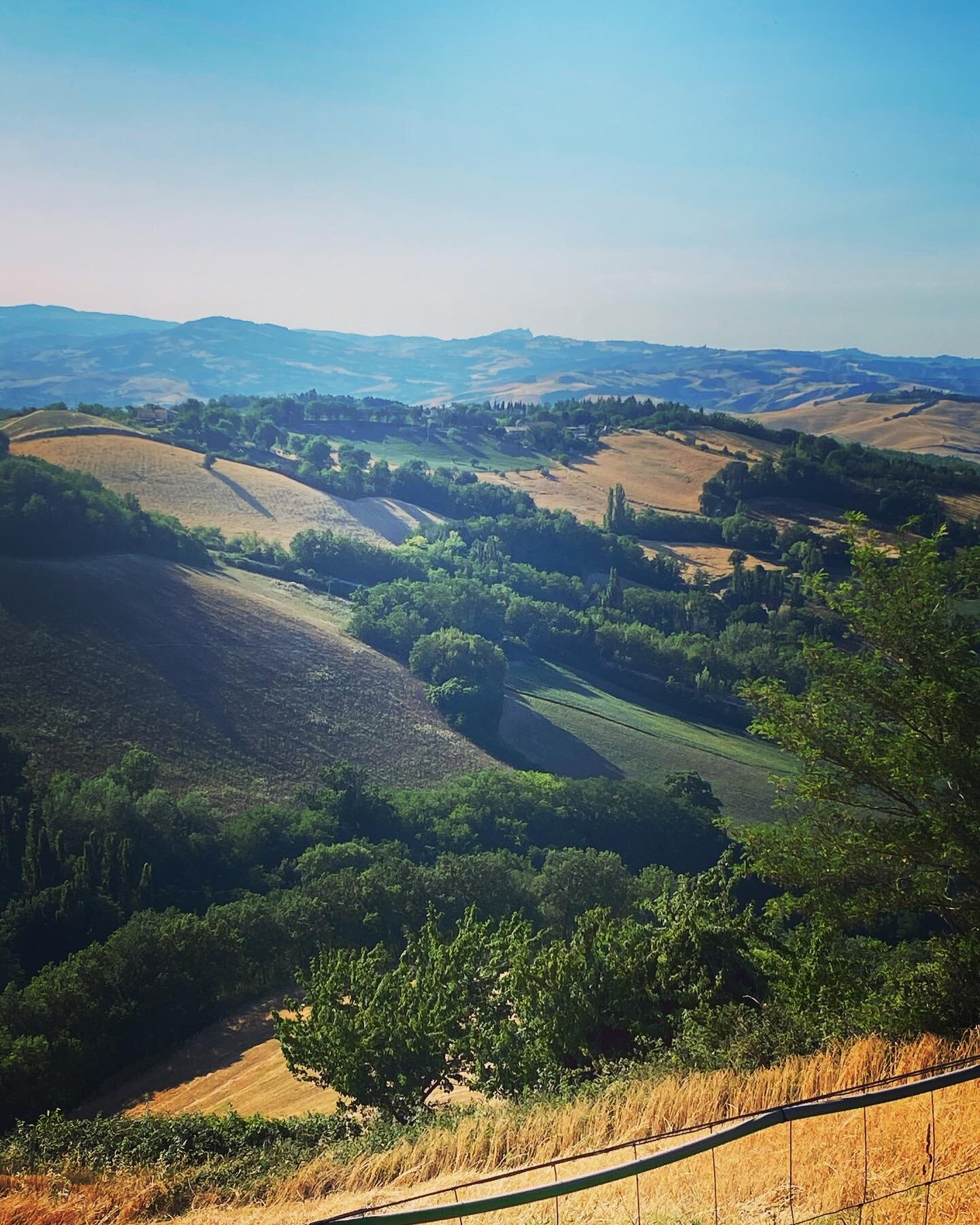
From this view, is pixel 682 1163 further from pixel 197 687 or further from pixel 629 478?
pixel 629 478

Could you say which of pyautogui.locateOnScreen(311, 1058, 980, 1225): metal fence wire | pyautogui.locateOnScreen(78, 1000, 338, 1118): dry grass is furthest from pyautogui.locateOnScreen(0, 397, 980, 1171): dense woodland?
pyautogui.locateOnScreen(311, 1058, 980, 1225): metal fence wire

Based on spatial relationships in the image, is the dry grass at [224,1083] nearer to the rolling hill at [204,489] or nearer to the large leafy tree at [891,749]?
the large leafy tree at [891,749]

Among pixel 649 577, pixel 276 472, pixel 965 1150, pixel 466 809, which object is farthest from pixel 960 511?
pixel 965 1150

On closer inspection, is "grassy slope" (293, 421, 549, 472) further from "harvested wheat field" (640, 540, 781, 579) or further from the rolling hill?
"harvested wheat field" (640, 540, 781, 579)

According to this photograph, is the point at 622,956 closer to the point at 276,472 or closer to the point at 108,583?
the point at 108,583

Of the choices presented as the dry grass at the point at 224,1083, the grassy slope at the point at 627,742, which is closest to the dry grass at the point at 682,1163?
the dry grass at the point at 224,1083

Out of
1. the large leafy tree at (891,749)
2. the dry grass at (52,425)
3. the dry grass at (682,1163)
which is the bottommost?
the dry grass at (682,1163)
